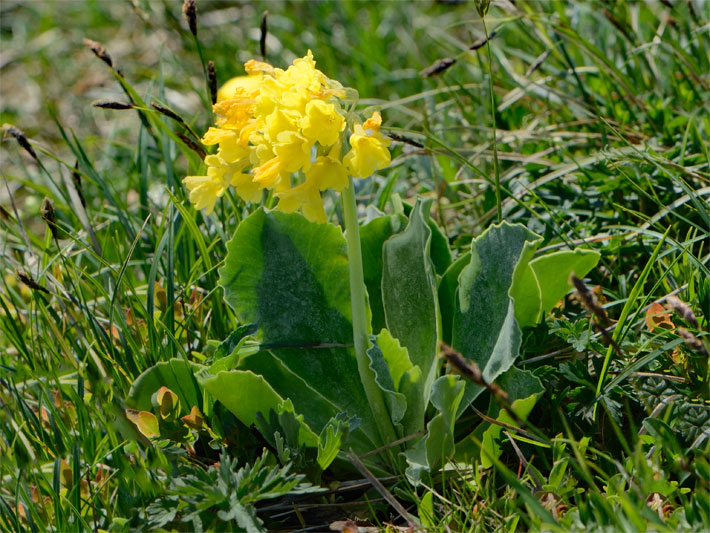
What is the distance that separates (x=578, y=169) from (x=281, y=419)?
123 cm

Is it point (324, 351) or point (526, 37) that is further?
point (526, 37)

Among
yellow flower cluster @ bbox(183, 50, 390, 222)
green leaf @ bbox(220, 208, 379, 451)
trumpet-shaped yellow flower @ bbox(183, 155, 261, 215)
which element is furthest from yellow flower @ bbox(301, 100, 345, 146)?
green leaf @ bbox(220, 208, 379, 451)

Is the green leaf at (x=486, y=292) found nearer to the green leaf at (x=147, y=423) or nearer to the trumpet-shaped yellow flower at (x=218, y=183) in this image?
the trumpet-shaped yellow flower at (x=218, y=183)

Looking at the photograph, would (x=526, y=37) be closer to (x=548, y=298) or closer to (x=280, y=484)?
(x=548, y=298)

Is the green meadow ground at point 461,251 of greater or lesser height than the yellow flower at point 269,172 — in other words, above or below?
below

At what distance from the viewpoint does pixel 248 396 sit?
1.57 meters

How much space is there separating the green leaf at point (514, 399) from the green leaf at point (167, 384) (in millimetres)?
650

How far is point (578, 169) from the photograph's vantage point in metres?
2.25

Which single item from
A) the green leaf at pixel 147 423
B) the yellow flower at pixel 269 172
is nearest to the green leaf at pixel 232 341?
the green leaf at pixel 147 423

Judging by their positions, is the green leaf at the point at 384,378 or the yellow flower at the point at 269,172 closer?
the yellow flower at the point at 269,172

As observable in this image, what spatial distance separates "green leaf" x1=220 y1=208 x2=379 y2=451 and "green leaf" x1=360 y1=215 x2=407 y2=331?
5.4 inches

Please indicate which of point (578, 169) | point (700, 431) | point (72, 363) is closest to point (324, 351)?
point (72, 363)

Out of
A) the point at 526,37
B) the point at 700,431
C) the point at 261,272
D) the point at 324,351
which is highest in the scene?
the point at 526,37

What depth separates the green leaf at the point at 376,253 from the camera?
191 cm
